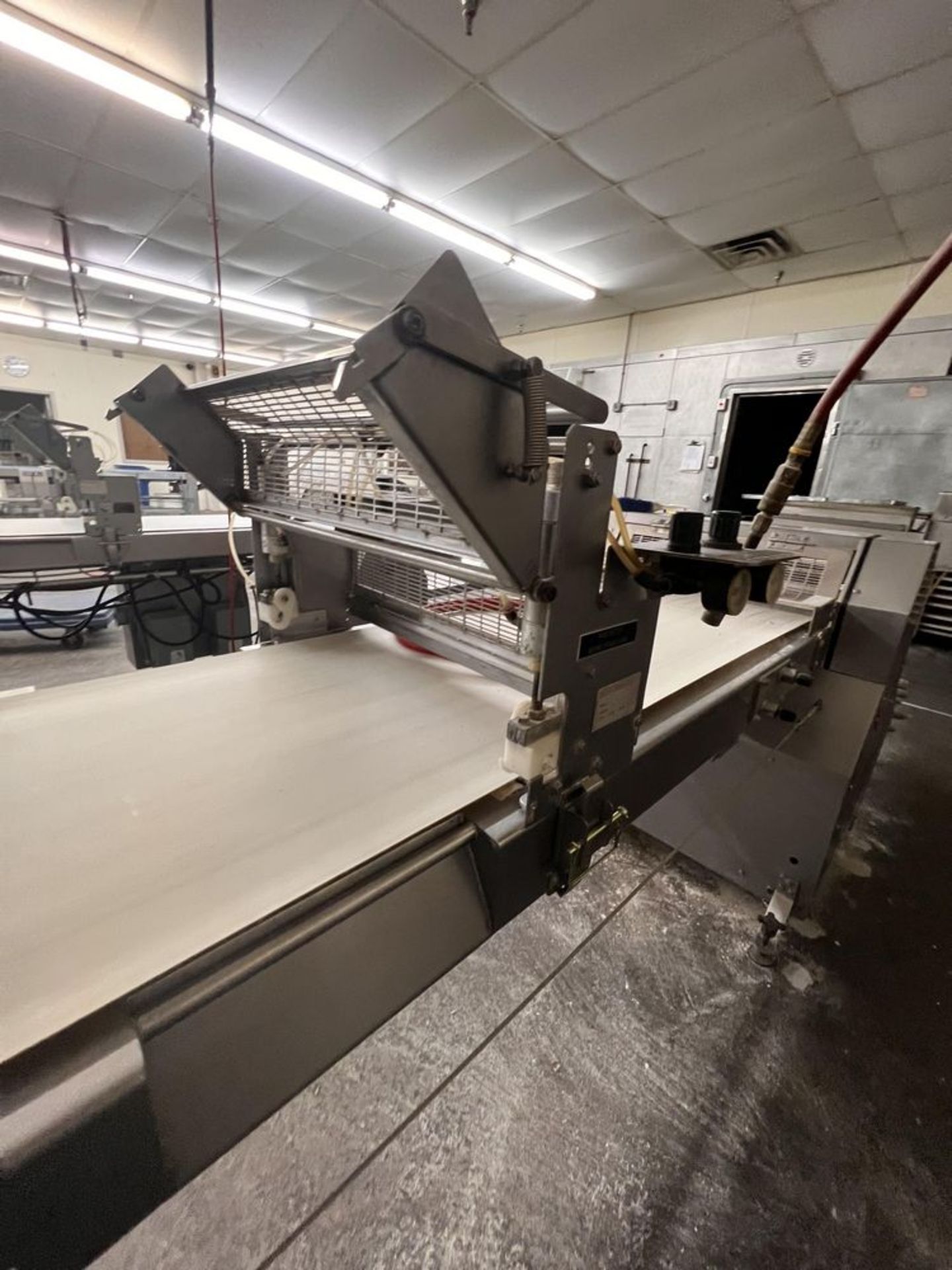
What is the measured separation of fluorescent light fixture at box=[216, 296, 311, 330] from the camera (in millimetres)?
6637

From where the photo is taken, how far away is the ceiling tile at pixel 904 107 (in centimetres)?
250

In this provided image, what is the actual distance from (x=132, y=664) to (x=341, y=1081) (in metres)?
2.81

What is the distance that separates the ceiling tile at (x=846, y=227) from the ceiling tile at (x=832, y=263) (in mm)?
116

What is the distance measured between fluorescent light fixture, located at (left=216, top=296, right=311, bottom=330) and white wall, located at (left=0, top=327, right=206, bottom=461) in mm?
2904

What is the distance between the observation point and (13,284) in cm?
635

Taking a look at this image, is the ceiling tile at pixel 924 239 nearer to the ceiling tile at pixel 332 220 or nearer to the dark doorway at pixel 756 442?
the dark doorway at pixel 756 442

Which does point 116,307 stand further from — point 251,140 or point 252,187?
point 251,140

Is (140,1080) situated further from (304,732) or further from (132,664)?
(132,664)

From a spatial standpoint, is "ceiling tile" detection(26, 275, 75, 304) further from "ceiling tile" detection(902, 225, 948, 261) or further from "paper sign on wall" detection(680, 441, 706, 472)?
"ceiling tile" detection(902, 225, 948, 261)

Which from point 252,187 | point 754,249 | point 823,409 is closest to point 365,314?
point 252,187

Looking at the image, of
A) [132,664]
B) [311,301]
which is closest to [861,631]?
[132,664]

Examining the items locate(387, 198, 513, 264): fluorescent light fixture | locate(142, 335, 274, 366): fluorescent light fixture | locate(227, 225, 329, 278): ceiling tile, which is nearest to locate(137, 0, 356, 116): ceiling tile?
locate(387, 198, 513, 264): fluorescent light fixture

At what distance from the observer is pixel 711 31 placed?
7.58 ft

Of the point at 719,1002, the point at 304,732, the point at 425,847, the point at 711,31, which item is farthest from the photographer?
the point at 711,31
